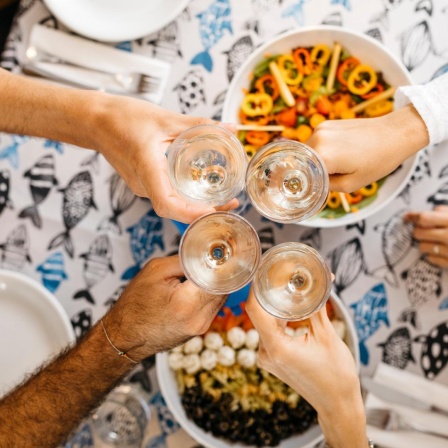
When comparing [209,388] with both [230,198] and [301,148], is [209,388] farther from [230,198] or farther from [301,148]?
[301,148]

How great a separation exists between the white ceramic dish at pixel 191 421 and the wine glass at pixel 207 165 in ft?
1.40

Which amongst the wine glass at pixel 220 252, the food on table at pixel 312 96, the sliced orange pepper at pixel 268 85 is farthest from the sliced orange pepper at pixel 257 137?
the wine glass at pixel 220 252

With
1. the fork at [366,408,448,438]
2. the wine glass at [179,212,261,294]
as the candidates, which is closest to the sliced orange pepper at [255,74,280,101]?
the wine glass at [179,212,261,294]

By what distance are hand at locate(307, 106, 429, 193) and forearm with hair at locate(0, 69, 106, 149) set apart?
0.47 meters

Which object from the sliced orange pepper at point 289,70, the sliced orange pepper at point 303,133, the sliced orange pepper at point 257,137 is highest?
the sliced orange pepper at point 289,70

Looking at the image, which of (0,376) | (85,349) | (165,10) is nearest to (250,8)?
(165,10)

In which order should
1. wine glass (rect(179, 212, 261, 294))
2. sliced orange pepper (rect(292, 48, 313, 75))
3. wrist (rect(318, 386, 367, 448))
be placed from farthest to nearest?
sliced orange pepper (rect(292, 48, 313, 75)), wrist (rect(318, 386, 367, 448)), wine glass (rect(179, 212, 261, 294))

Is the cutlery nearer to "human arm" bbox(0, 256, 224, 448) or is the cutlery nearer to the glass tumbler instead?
"human arm" bbox(0, 256, 224, 448)

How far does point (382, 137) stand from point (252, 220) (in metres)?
0.41

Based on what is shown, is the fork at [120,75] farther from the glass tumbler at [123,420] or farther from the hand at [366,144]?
the glass tumbler at [123,420]

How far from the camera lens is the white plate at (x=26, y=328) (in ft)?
4.61

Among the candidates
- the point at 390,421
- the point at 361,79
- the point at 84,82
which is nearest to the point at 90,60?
→ the point at 84,82

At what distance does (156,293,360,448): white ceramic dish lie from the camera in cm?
131

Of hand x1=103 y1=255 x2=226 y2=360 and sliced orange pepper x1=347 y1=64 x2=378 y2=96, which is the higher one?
sliced orange pepper x1=347 y1=64 x2=378 y2=96
